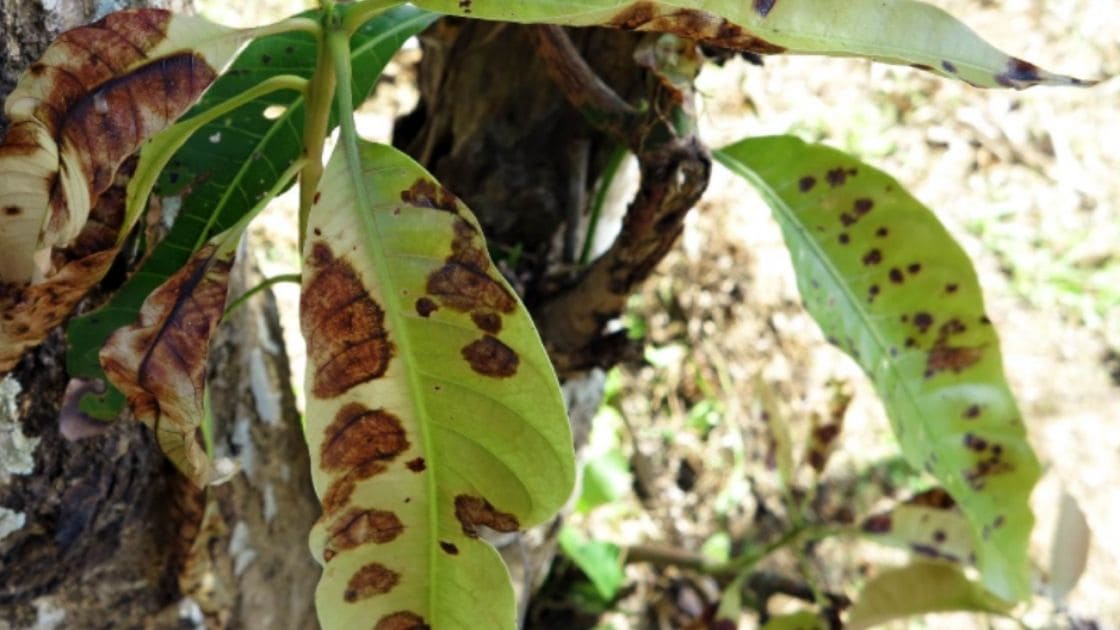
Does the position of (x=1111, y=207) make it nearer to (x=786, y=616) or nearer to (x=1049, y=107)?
(x=1049, y=107)

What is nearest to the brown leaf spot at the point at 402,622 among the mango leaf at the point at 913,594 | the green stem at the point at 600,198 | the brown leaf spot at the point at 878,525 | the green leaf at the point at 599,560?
the green stem at the point at 600,198

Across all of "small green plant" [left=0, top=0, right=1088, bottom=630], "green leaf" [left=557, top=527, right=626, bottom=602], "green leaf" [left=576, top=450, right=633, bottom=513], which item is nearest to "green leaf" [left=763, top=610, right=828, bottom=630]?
"green leaf" [left=557, top=527, right=626, bottom=602]

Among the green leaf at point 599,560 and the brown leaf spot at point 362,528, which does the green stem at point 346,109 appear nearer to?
the brown leaf spot at point 362,528

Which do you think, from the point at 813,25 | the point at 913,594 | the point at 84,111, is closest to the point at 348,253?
the point at 84,111

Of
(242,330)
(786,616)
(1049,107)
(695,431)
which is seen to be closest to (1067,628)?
(786,616)

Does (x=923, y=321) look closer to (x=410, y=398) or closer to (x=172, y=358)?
(x=410, y=398)
